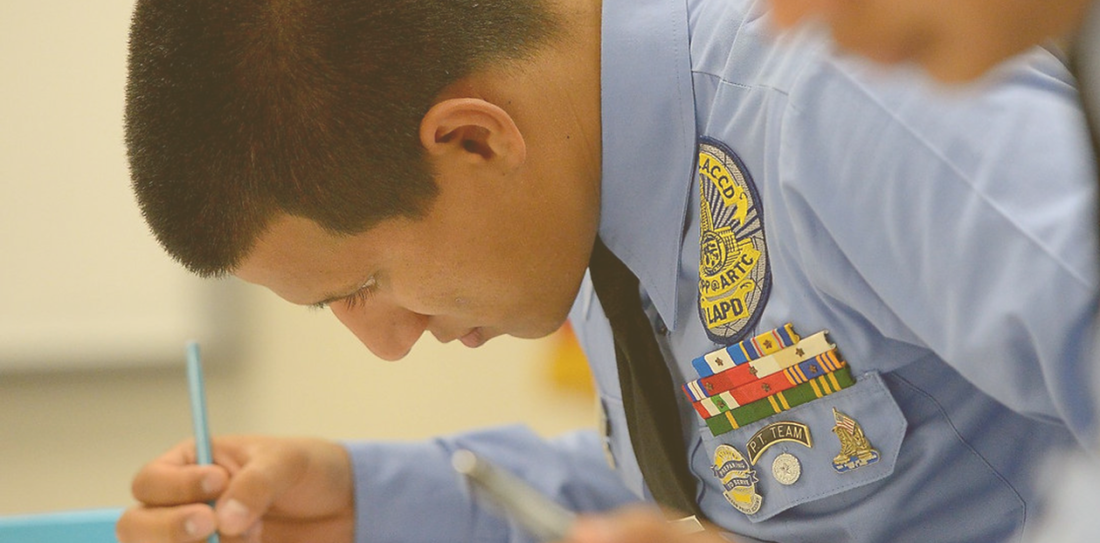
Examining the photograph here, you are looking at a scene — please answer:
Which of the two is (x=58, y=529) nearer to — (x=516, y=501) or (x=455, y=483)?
(x=455, y=483)

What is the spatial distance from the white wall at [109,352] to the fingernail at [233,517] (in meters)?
1.02

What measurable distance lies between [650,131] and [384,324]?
25cm

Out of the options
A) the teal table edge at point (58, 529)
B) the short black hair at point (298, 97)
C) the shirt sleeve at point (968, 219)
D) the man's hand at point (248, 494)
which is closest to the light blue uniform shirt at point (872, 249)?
the shirt sleeve at point (968, 219)

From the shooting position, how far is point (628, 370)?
837mm

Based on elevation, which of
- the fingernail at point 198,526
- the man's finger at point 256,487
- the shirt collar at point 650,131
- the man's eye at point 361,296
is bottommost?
the fingernail at point 198,526

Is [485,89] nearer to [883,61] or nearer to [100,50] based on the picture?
[883,61]

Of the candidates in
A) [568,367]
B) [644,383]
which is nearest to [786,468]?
[644,383]

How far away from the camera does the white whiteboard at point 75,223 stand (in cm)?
193

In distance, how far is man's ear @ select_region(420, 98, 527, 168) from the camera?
0.74 metres

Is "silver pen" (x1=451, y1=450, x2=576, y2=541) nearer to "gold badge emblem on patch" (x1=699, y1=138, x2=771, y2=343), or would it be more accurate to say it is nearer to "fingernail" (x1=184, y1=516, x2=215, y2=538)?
"gold badge emblem on patch" (x1=699, y1=138, x2=771, y2=343)

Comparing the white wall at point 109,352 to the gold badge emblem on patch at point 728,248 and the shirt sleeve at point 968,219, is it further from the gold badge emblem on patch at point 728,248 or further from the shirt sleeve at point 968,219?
the shirt sleeve at point 968,219

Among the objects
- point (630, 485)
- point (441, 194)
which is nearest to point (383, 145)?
point (441, 194)

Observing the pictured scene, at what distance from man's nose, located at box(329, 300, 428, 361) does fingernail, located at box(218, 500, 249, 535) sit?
19 centimetres

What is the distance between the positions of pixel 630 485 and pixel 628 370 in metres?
0.22
